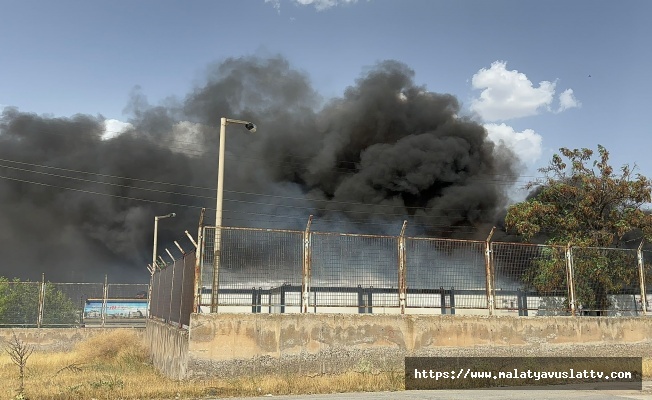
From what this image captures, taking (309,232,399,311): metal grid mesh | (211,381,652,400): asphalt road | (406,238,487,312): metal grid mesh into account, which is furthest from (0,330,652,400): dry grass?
(406,238,487,312): metal grid mesh

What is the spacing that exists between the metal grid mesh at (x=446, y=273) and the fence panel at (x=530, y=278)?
A: 0.53 m

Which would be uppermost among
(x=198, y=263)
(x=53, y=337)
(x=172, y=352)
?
(x=198, y=263)

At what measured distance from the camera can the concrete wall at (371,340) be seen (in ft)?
37.3

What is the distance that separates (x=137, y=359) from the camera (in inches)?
746

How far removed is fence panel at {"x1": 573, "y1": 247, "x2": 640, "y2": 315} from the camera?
16.3 m

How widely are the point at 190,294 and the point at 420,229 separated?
45.6 m

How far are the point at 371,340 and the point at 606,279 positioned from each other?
9308 millimetres

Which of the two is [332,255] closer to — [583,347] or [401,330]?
[401,330]

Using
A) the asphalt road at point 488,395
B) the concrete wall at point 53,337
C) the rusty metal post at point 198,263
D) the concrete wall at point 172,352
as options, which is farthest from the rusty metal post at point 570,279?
the concrete wall at point 53,337

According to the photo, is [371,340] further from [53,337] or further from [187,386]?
[53,337]

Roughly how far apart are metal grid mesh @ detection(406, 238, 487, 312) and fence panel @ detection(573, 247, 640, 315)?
375cm

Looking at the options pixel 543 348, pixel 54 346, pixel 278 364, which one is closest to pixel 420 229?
pixel 54 346

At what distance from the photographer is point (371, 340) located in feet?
41.2

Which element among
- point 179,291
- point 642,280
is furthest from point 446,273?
point 179,291
